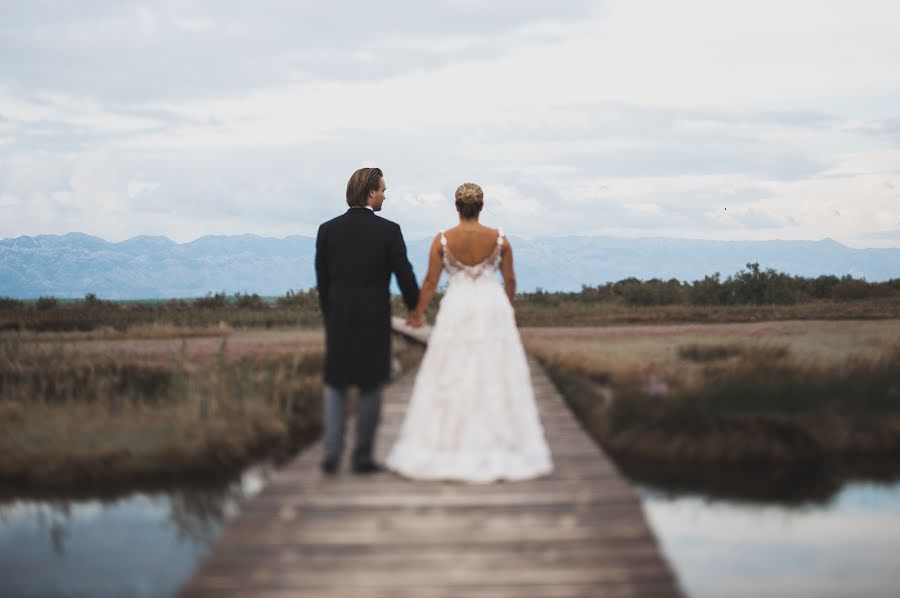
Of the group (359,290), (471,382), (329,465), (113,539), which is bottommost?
(113,539)

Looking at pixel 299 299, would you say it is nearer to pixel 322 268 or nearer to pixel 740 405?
pixel 740 405

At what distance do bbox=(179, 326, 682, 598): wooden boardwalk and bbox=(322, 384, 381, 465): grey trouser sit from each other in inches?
7.8

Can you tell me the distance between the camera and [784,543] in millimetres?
7688

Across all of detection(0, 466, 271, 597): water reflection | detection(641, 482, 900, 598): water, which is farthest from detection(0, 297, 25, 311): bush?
detection(641, 482, 900, 598): water

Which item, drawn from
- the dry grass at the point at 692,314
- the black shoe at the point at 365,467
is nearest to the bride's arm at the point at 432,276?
the black shoe at the point at 365,467

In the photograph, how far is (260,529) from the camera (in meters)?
6.18

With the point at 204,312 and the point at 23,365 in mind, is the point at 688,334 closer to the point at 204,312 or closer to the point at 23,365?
the point at 23,365

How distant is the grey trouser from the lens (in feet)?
25.7

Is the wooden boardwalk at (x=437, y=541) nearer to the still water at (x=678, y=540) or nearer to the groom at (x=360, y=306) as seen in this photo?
the groom at (x=360, y=306)

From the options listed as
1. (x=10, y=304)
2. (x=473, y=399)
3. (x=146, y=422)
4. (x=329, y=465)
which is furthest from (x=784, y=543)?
(x=10, y=304)

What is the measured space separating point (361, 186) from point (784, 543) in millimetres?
4116

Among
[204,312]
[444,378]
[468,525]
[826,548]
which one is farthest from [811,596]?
[204,312]

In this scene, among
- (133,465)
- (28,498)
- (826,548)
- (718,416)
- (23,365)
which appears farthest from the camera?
(23,365)

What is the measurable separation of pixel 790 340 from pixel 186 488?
618 inches
